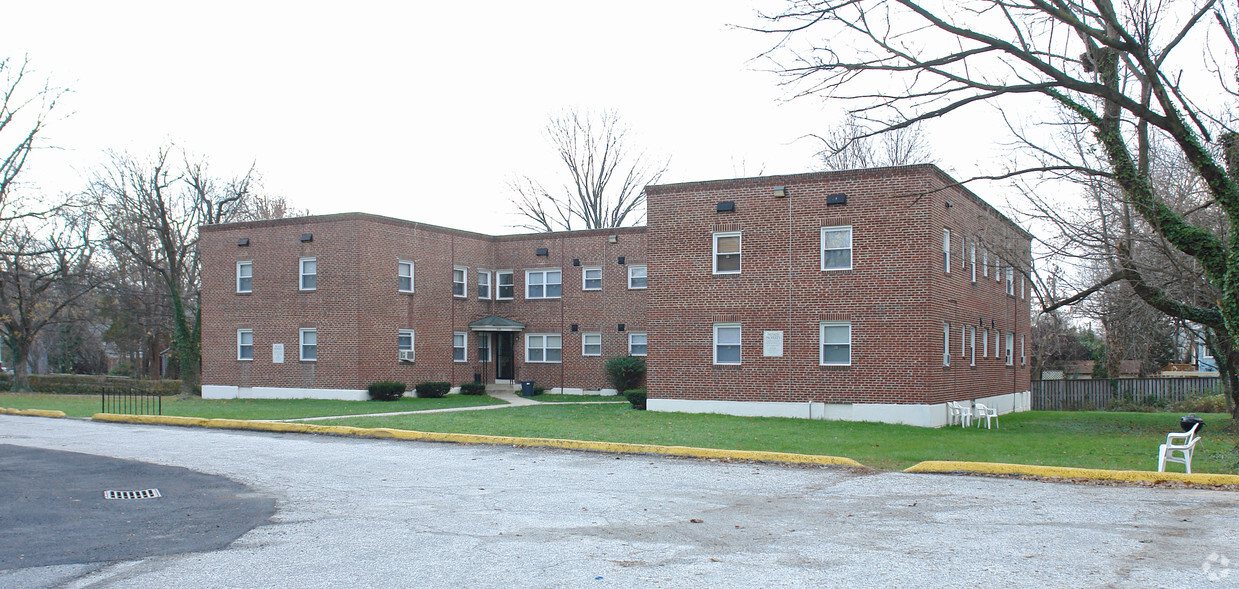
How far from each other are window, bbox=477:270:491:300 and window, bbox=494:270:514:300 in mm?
315

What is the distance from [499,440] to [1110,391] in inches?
1301

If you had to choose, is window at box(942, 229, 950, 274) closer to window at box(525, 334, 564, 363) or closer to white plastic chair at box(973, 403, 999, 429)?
white plastic chair at box(973, 403, 999, 429)

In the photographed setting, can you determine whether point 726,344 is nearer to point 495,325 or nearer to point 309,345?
point 495,325

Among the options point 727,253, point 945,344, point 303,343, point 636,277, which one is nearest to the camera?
point 945,344

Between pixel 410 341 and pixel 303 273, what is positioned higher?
pixel 303 273

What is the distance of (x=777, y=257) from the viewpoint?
84.1 feet

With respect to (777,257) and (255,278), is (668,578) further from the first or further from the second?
(255,278)

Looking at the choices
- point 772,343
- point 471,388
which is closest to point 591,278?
point 471,388

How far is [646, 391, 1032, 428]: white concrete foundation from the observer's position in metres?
23.9

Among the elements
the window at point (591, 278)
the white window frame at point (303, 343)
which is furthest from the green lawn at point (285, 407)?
the window at point (591, 278)

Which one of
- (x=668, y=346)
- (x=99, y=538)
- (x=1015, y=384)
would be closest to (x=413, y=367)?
(x=668, y=346)

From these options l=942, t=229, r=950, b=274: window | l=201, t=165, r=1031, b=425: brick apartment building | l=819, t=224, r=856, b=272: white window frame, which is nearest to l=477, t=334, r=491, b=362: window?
l=201, t=165, r=1031, b=425: brick apartment building

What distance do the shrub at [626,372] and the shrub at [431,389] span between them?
6.18 meters

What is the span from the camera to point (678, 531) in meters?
9.26
